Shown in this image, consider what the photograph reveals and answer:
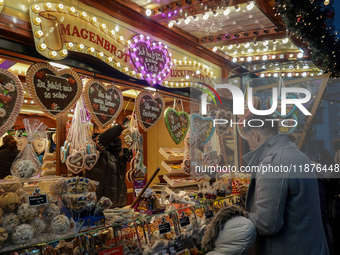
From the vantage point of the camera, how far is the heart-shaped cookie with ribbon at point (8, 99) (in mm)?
2080

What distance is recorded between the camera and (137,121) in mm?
3428

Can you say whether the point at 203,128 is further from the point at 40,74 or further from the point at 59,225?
the point at 59,225

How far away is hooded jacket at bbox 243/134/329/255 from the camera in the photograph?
177 centimetres

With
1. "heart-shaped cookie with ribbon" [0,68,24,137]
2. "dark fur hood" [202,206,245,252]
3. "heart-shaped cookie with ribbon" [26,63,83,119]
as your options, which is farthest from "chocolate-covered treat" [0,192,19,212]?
"dark fur hood" [202,206,245,252]

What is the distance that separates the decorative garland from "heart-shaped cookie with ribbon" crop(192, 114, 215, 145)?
1764mm

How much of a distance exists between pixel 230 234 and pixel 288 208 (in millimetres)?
434

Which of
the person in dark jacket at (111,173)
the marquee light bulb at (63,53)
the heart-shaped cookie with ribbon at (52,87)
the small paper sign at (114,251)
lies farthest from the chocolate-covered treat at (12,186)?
the person in dark jacket at (111,173)

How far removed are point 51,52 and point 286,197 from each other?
2.20 m

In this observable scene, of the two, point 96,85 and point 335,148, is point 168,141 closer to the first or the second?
point 335,148

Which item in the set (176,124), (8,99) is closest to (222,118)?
(176,124)

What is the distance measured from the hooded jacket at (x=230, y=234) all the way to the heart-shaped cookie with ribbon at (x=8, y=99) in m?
1.66

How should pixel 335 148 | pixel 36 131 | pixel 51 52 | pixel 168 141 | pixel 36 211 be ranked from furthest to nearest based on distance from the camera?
1. pixel 168 141
2. pixel 335 148
3. pixel 51 52
4. pixel 36 131
5. pixel 36 211

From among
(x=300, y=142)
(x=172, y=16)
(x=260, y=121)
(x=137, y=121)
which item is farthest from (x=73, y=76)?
(x=300, y=142)

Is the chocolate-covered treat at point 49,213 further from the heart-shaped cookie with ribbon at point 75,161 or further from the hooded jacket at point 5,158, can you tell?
the hooded jacket at point 5,158
